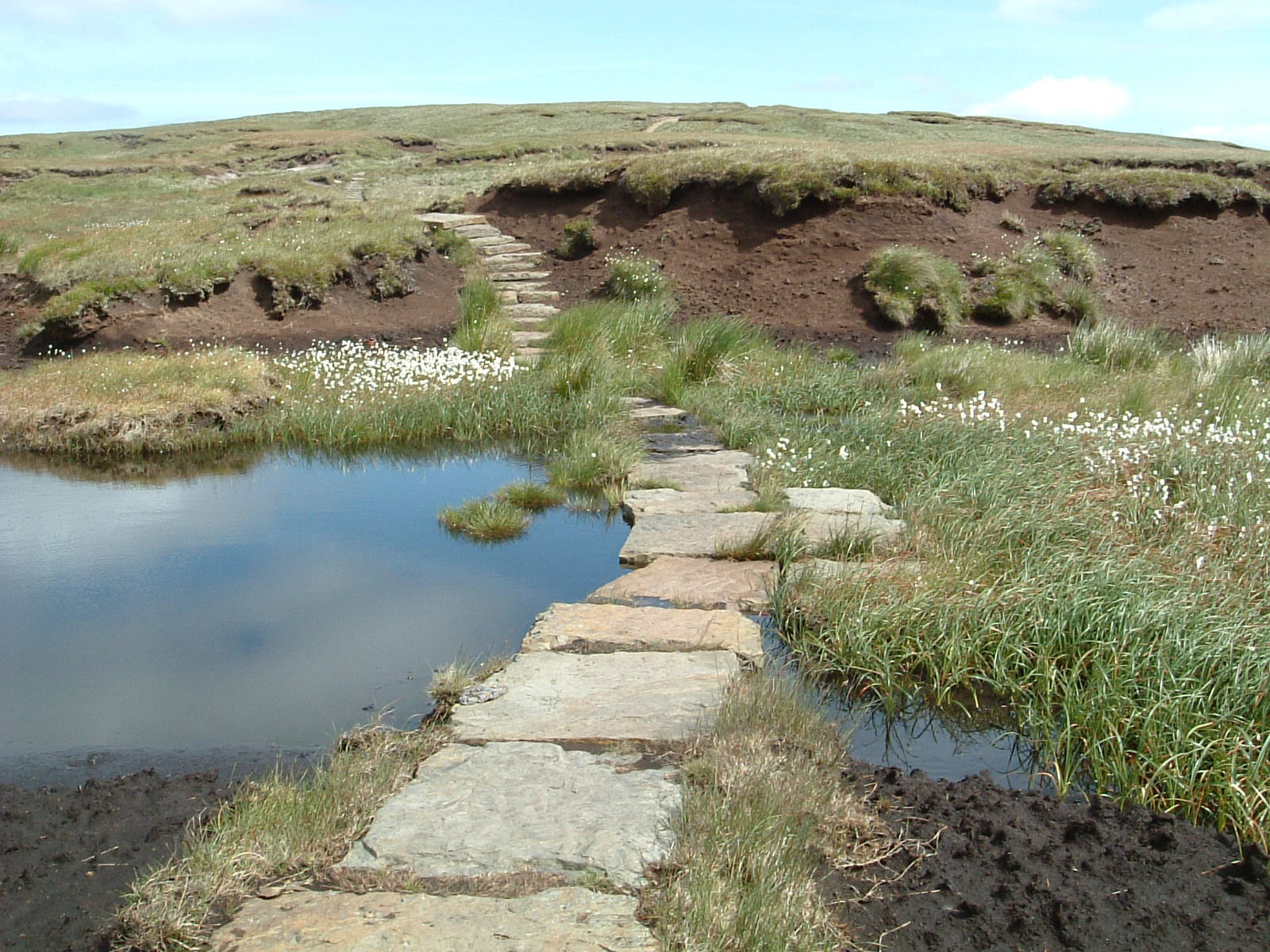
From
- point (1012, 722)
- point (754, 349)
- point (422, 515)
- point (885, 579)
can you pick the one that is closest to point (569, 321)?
point (754, 349)

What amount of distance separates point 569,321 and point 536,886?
878cm

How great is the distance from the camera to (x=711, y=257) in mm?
15484

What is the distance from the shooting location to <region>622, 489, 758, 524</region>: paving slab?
6867 mm

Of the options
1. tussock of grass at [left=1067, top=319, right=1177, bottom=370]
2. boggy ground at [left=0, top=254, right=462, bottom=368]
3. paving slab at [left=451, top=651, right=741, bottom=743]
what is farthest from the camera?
boggy ground at [left=0, top=254, right=462, bottom=368]

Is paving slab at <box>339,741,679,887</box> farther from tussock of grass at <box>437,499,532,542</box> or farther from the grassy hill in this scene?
the grassy hill

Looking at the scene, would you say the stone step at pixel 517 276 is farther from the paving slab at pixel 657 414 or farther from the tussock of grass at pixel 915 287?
the paving slab at pixel 657 414

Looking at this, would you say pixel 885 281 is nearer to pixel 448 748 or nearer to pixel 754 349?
pixel 754 349

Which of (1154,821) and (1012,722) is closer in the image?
(1154,821)

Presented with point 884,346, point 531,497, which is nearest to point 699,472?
point 531,497

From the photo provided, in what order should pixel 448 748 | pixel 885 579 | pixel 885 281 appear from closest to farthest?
pixel 448 748
pixel 885 579
pixel 885 281

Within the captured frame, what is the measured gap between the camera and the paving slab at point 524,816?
123 inches

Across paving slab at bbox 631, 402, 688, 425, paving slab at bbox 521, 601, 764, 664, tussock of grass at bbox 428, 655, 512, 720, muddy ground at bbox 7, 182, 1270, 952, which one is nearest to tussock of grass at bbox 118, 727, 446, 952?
muddy ground at bbox 7, 182, 1270, 952

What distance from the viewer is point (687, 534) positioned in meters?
6.40

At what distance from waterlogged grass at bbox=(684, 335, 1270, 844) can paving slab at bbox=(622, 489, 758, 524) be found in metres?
0.35
